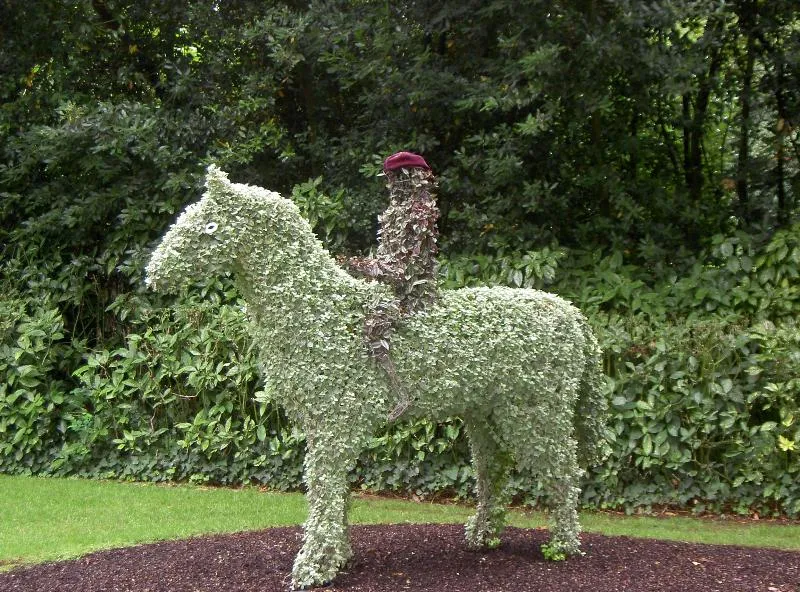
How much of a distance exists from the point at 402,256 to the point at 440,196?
4.27m

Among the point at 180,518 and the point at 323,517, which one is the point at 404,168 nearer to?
the point at 323,517

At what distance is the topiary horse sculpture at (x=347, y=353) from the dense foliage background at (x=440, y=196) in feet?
7.47

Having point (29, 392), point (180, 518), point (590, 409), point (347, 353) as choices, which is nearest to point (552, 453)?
point (590, 409)

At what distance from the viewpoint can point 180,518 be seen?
692 cm

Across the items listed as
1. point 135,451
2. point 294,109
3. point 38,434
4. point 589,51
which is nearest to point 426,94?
point 589,51

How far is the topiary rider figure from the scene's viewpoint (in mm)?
4785

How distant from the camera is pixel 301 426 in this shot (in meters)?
4.88

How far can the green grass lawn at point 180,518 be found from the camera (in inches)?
247

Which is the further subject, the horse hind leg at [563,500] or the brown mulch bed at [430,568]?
the horse hind leg at [563,500]

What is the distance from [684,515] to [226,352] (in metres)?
4.30

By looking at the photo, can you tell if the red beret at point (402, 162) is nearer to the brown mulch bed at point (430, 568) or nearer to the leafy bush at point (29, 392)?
the brown mulch bed at point (430, 568)

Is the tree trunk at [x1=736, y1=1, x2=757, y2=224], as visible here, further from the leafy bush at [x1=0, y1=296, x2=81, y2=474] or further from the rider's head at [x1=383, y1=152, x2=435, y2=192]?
the leafy bush at [x1=0, y1=296, x2=81, y2=474]

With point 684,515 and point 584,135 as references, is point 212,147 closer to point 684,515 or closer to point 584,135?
point 584,135

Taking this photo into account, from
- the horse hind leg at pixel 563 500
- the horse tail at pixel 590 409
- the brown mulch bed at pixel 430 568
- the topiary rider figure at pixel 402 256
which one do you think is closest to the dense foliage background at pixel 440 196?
the brown mulch bed at pixel 430 568
